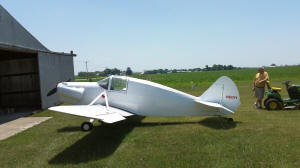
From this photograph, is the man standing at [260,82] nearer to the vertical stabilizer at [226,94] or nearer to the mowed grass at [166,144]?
the mowed grass at [166,144]

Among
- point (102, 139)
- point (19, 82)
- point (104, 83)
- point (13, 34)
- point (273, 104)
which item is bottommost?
point (102, 139)

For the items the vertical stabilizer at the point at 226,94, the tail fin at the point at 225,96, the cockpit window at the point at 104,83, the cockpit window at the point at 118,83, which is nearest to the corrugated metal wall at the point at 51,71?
the cockpit window at the point at 104,83

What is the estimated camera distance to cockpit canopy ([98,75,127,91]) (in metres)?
7.10

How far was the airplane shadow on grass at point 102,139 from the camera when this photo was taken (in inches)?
179

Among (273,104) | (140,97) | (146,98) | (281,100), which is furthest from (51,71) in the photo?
(281,100)

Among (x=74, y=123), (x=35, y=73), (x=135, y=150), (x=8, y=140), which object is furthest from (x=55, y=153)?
(x=35, y=73)

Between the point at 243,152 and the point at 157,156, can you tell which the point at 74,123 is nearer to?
the point at 157,156

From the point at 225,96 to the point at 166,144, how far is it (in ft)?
8.85

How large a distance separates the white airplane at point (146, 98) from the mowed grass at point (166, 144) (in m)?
0.50

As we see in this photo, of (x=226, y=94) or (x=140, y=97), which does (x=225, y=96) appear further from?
(x=140, y=97)

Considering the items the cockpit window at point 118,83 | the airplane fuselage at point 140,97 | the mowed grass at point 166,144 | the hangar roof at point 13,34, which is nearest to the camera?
the mowed grass at point 166,144

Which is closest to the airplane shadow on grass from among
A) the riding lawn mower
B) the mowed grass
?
the mowed grass

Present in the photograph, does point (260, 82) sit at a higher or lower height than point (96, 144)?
higher

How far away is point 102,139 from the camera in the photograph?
18.9 ft
